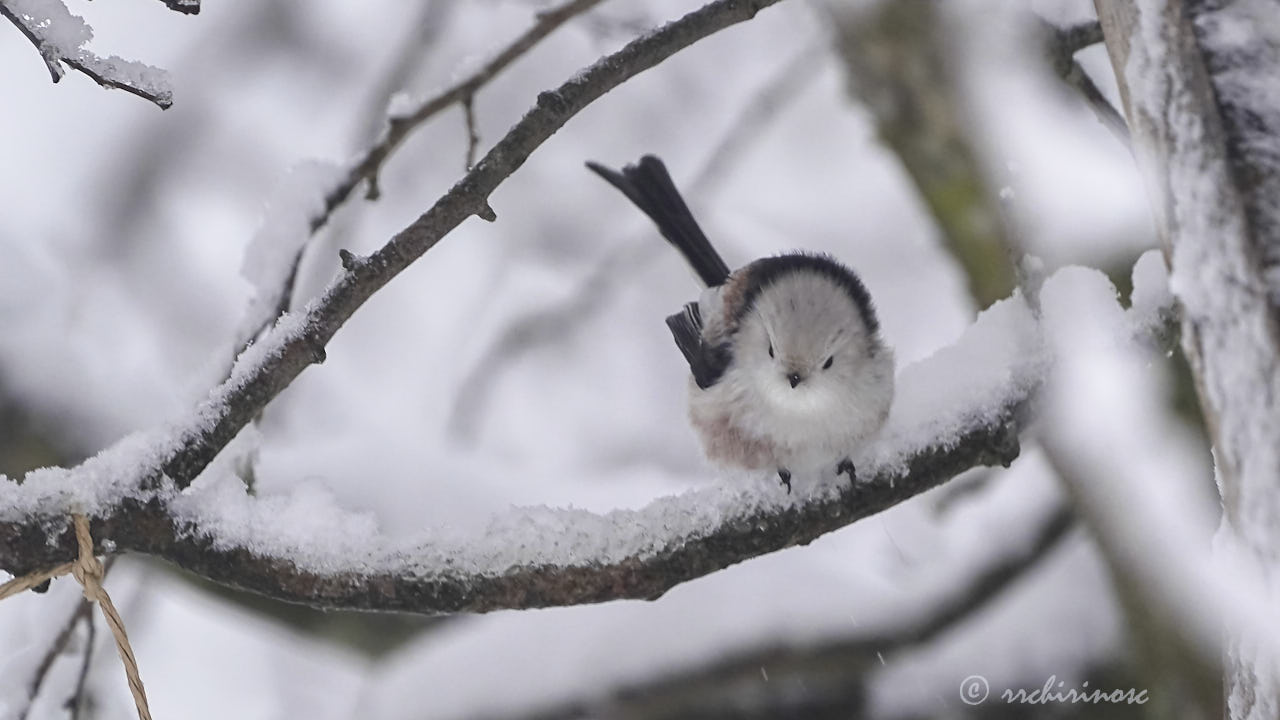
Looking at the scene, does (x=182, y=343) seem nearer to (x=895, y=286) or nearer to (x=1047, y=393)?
(x=895, y=286)

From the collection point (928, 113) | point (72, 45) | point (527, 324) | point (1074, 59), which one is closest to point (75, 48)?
point (72, 45)

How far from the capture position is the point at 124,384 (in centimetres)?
244

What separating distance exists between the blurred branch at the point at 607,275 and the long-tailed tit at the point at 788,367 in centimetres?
145

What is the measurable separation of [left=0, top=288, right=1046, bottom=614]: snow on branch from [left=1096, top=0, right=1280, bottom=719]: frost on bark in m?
0.39

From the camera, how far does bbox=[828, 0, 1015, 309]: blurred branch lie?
102 inches

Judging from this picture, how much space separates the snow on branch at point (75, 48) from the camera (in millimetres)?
880

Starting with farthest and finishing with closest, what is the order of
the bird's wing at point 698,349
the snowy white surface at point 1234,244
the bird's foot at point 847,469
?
the bird's wing at point 698,349, the bird's foot at point 847,469, the snowy white surface at point 1234,244

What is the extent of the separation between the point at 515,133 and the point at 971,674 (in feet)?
4.80

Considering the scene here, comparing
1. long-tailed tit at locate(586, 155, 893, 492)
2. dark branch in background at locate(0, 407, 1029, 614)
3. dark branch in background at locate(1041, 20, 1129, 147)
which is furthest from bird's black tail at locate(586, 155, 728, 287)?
dark branch in background at locate(0, 407, 1029, 614)

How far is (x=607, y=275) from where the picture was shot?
352 cm

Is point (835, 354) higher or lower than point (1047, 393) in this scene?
higher

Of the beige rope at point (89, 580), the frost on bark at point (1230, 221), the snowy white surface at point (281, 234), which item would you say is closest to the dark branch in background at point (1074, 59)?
the frost on bark at point (1230, 221)

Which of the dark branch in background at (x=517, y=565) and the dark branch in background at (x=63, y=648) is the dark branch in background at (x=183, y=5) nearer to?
the dark branch in background at (x=517, y=565)

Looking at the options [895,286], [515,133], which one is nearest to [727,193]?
[895,286]
